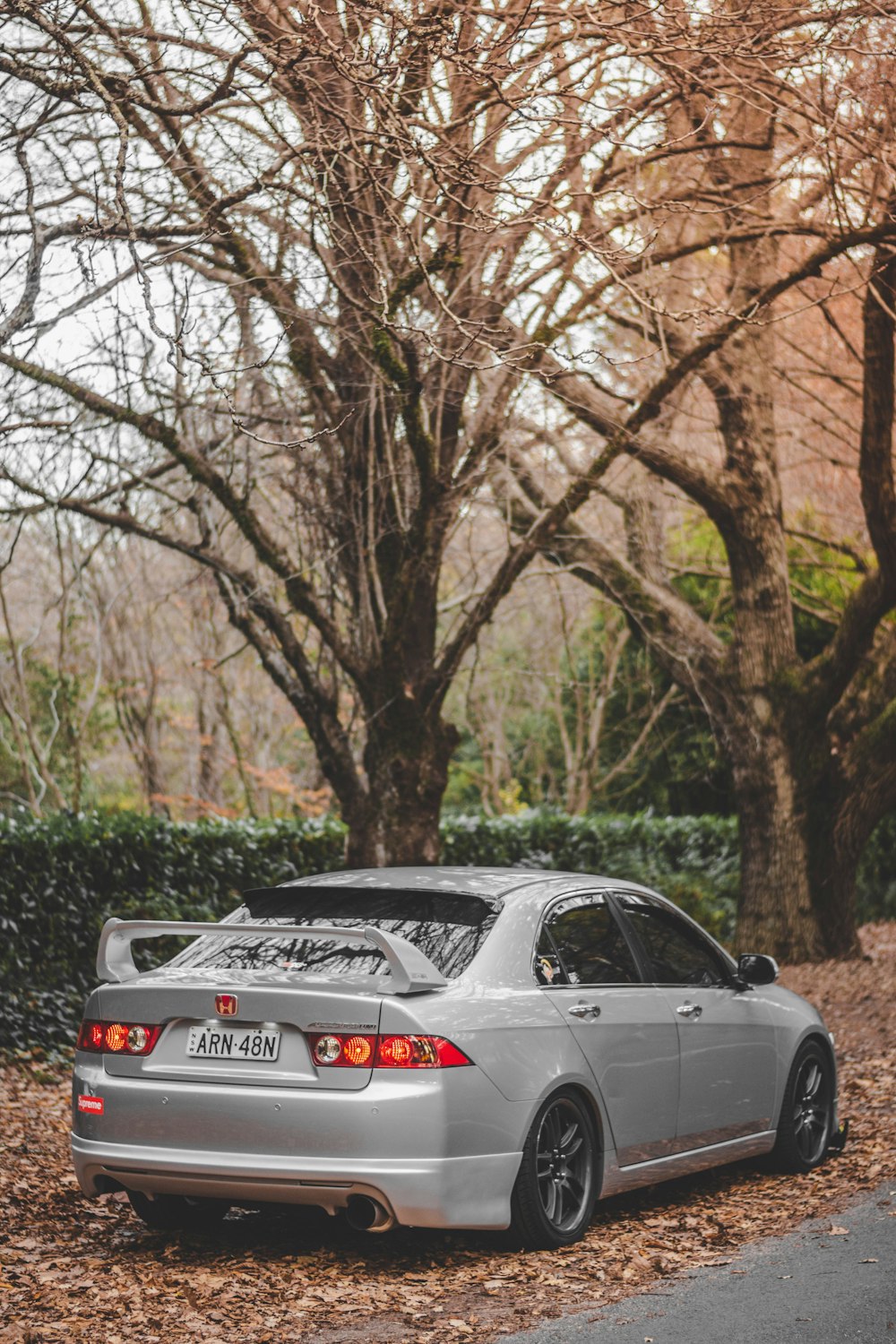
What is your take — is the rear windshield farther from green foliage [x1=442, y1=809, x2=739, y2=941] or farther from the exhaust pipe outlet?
green foliage [x1=442, y1=809, x2=739, y2=941]

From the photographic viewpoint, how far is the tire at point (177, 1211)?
19.8 feet

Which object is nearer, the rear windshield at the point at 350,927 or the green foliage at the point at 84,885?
the rear windshield at the point at 350,927

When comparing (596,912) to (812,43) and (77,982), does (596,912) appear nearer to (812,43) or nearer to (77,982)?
(812,43)

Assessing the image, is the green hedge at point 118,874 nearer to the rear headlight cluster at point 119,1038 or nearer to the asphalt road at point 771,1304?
the rear headlight cluster at point 119,1038

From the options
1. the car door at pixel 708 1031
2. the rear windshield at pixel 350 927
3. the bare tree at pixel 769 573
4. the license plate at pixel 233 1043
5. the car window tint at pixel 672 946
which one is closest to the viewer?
the license plate at pixel 233 1043

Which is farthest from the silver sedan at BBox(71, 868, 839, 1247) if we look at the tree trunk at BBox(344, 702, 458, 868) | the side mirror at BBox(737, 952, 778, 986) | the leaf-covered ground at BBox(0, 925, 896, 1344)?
the tree trunk at BBox(344, 702, 458, 868)

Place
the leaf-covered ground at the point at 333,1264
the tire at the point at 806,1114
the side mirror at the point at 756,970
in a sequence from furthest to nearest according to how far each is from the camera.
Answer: the tire at the point at 806,1114, the side mirror at the point at 756,970, the leaf-covered ground at the point at 333,1264

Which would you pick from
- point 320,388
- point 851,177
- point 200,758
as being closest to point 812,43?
point 851,177

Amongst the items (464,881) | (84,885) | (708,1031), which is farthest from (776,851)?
(464,881)

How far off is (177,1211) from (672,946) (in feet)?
8.38

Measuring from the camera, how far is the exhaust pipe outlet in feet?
16.8

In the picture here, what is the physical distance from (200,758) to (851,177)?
16942 millimetres

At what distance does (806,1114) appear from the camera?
7598mm

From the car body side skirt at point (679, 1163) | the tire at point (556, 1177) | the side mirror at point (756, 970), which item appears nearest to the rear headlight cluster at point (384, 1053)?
the tire at point (556, 1177)
